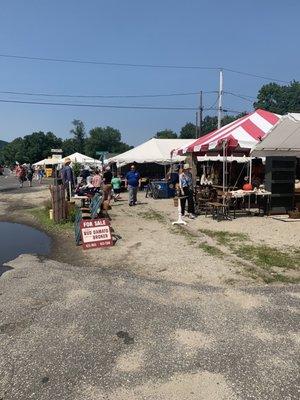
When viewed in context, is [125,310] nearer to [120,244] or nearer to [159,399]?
[159,399]

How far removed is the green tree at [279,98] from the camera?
117 meters

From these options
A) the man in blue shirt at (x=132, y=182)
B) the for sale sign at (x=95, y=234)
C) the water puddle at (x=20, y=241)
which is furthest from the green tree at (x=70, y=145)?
the for sale sign at (x=95, y=234)

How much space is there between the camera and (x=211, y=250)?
8656 millimetres

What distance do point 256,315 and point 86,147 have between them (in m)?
152

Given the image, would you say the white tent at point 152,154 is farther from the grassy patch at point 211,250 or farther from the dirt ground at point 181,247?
the grassy patch at point 211,250

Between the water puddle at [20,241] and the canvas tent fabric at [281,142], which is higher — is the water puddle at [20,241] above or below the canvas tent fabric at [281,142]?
below

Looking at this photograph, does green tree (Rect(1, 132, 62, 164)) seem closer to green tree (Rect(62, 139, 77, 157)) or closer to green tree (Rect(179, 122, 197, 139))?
green tree (Rect(62, 139, 77, 157))

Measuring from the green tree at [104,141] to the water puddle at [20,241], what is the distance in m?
134

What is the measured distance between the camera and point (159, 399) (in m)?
3.42

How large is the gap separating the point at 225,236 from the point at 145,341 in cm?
605

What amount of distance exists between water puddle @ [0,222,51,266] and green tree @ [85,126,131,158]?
13398cm

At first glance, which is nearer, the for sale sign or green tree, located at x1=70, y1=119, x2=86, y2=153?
the for sale sign

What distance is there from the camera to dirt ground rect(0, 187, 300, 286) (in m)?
7.05

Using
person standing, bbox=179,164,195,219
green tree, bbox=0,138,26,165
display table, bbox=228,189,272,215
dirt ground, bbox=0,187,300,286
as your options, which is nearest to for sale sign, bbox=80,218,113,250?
dirt ground, bbox=0,187,300,286
